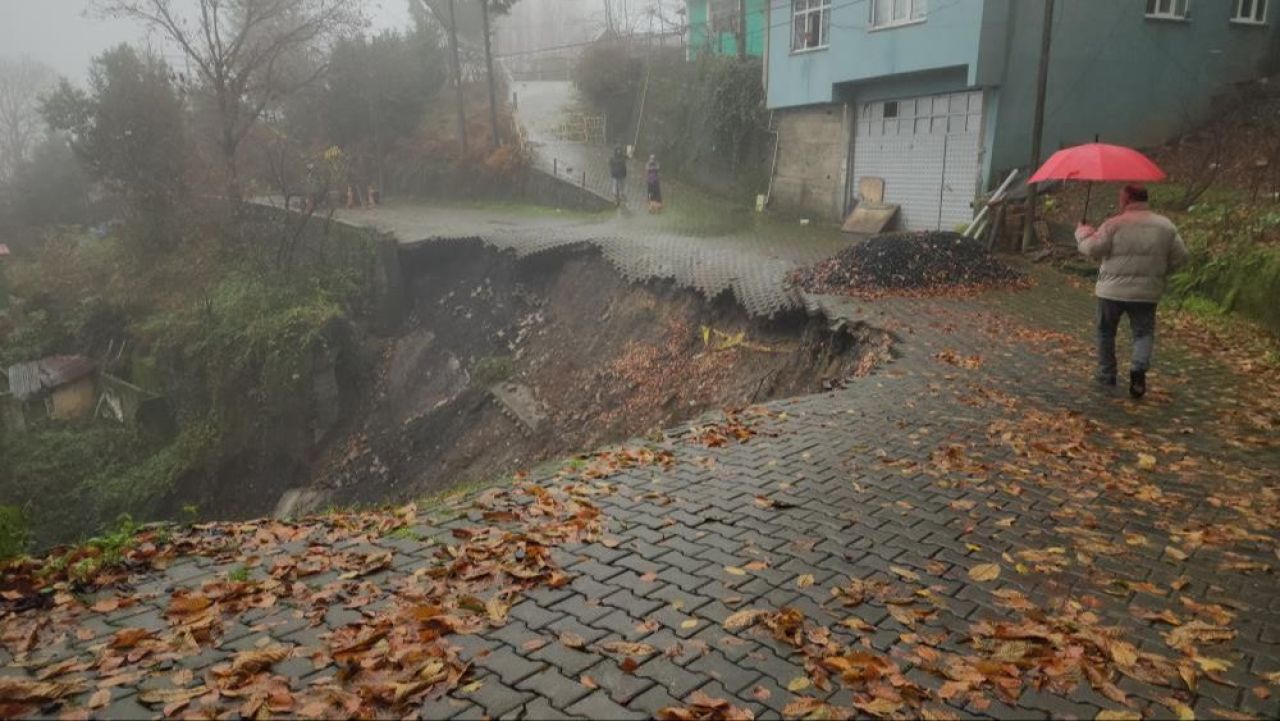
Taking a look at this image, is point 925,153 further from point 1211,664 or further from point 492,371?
point 1211,664

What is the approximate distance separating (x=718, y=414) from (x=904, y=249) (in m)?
6.83

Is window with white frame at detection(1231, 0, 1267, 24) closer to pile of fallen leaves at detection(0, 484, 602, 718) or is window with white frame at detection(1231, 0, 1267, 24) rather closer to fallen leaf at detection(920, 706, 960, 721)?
pile of fallen leaves at detection(0, 484, 602, 718)

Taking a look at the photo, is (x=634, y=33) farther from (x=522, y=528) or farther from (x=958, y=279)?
(x=522, y=528)

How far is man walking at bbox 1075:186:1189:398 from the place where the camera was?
A: 6.60 metres

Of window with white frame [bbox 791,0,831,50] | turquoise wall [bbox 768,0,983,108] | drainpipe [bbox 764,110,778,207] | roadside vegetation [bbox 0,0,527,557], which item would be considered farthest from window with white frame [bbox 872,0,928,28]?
roadside vegetation [bbox 0,0,527,557]

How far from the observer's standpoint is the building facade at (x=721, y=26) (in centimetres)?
2817

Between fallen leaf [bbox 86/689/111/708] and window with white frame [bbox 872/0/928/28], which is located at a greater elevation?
window with white frame [bbox 872/0/928/28]

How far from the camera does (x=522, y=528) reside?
15.5 ft

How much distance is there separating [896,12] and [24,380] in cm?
2477

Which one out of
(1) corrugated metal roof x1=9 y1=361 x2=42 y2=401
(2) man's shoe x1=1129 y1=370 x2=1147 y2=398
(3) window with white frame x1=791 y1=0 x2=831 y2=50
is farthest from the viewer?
(1) corrugated metal roof x1=9 y1=361 x2=42 y2=401

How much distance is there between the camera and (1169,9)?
1770cm

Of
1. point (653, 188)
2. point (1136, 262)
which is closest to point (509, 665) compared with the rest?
point (1136, 262)

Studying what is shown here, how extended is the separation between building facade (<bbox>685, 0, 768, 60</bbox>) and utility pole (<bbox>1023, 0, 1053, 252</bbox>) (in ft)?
42.8

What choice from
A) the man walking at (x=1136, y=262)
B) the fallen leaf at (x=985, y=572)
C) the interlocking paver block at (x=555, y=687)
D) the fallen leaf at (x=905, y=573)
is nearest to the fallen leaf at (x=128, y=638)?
the interlocking paver block at (x=555, y=687)
